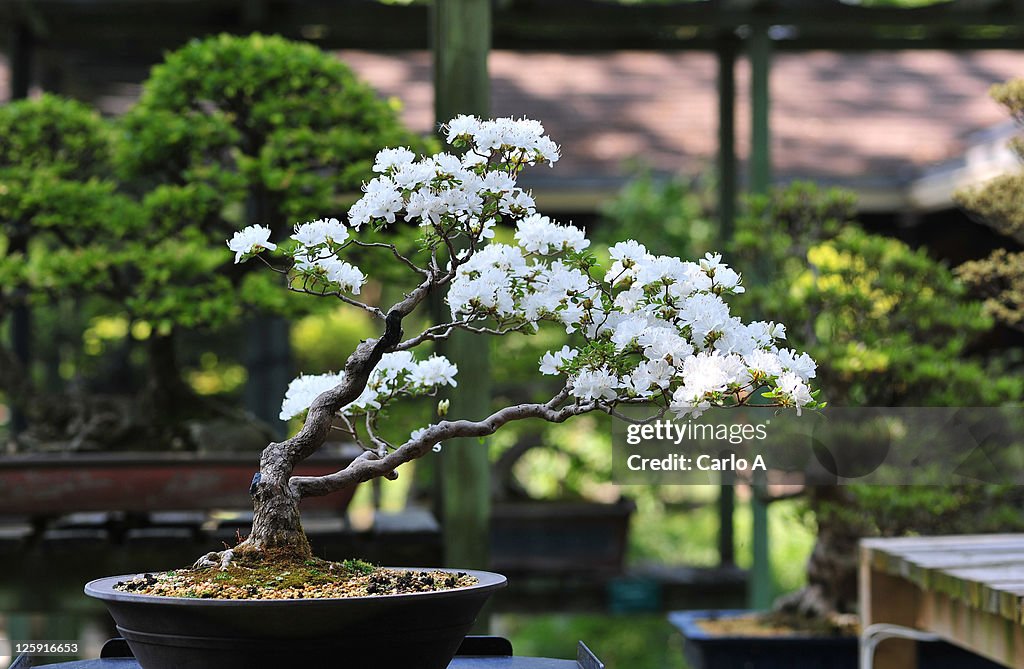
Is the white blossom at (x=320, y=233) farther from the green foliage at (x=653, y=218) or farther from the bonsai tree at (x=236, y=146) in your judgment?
the green foliage at (x=653, y=218)

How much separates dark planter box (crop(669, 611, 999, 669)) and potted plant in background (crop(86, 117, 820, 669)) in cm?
218

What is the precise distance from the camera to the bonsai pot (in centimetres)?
134

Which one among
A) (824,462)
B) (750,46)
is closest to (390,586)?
(824,462)

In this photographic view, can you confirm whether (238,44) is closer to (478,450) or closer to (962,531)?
(478,450)

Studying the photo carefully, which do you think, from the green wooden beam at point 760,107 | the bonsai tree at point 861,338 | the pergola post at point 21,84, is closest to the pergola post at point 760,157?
the green wooden beam at point 760,107

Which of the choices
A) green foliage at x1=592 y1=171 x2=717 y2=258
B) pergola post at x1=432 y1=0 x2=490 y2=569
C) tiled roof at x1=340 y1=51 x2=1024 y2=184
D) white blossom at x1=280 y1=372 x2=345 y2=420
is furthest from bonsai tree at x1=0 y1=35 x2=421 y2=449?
tiled roof at x1=340 y1=51 x2=1024 y2=184

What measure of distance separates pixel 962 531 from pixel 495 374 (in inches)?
77.4

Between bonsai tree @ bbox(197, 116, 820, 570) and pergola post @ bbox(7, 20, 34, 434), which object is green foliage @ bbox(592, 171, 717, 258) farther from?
bonsai tree @ bbox(197, 116, 820, 570)

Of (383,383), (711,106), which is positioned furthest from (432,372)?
(711,106)

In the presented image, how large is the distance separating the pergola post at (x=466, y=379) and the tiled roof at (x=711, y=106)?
8.04ft

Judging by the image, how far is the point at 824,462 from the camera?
3.67m

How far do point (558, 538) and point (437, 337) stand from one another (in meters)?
3.29

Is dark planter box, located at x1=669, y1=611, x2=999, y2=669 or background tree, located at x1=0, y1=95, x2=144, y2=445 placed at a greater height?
background tree, located at x1=0, y1=95, x2=144, y2=445

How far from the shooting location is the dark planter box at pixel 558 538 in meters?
4.82
